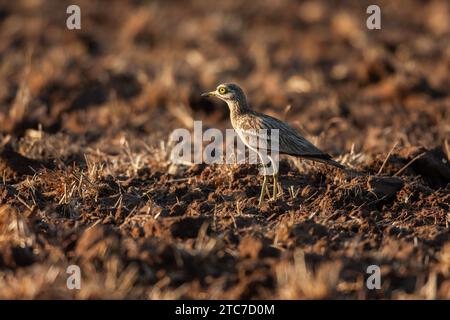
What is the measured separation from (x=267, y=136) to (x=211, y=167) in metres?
0.87

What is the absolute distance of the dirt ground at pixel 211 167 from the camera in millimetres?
4816

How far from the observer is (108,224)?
224 inches

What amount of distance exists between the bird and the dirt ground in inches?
13.8

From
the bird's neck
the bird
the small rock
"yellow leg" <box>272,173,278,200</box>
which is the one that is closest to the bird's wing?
the bird

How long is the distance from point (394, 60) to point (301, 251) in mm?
6815

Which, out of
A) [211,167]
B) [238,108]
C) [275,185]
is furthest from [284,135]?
[211,167]

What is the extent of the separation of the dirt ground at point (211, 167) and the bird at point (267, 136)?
1.15ft

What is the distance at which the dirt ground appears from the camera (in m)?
4.82

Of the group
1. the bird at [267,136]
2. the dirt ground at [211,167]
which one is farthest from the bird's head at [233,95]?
the dirt ground at [211,167]

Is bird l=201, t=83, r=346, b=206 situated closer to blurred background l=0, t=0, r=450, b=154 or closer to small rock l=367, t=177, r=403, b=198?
small rock l=367, t=177, r=403, b=198

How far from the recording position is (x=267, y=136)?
6.08 metres

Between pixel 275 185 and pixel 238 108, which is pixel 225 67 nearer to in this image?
pixel 238 108

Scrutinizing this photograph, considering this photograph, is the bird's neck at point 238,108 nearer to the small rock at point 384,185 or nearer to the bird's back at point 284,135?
the bird's back at point 284,135
